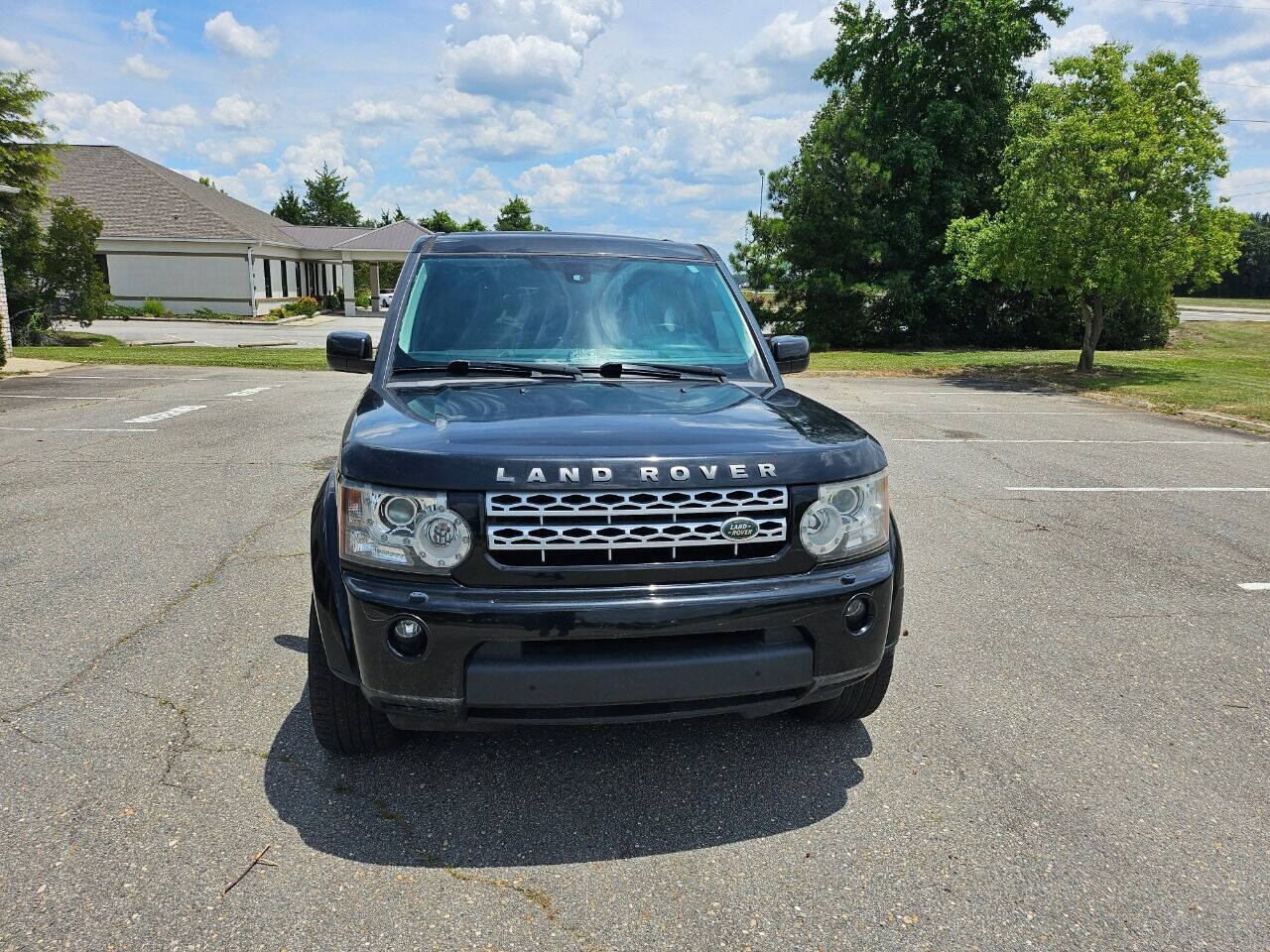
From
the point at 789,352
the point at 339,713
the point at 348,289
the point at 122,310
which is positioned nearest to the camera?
the point at 339,713

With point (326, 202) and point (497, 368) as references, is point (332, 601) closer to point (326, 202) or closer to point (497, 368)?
point (497, 368)

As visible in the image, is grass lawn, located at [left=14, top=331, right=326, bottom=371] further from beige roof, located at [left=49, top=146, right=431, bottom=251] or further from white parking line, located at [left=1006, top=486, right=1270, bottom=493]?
white parking line, located at [left=1006, top=486, right=1270, bottom=493]

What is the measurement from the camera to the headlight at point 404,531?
8.55 feet

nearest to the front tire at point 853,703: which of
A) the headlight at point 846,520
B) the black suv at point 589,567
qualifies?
the black suv at point 589,567

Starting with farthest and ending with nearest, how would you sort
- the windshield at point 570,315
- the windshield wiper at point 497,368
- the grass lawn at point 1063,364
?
the grass lawn at point 1063,364 < the windshield at point 570,315 < the windshield wiper at point 497,368

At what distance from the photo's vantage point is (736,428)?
2936 millimetres

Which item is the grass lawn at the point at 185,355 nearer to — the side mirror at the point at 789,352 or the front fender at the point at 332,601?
the side mirror at the point at 789,352

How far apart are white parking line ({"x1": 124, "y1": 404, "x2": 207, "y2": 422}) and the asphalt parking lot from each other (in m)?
6.19

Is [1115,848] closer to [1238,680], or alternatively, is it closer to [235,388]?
[1238,680]

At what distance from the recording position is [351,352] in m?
4.21

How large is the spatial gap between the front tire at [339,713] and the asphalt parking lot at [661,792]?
0.12m

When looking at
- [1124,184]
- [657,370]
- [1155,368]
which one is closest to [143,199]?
[1124,184]

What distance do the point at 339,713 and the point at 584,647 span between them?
3.16 ft

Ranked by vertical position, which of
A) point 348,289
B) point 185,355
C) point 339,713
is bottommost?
point 185,355
